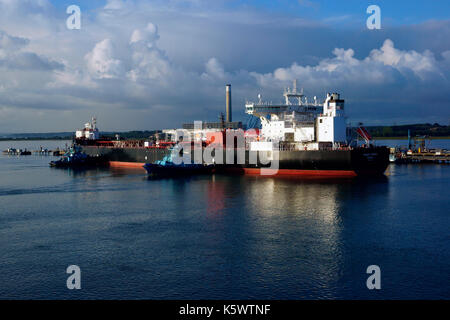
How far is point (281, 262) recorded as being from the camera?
62.0 feet

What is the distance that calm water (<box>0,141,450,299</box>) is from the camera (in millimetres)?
16422

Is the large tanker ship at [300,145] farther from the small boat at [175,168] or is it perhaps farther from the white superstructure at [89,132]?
the white superstructure at [89,132]

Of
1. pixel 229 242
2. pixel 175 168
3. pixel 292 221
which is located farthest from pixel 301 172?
pixel 229 242

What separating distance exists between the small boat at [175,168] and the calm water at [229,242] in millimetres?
13622

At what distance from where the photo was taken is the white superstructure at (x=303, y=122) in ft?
158

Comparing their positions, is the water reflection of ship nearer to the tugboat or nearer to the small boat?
the small boat

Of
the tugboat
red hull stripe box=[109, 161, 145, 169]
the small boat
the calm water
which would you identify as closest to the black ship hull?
the small boat

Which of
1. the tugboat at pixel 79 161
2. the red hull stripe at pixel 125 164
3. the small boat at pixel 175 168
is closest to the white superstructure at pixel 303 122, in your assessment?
the small boat at pixel 175 168

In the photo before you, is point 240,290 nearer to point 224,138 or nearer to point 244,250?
point 244,250

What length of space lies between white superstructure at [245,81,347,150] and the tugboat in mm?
32990
